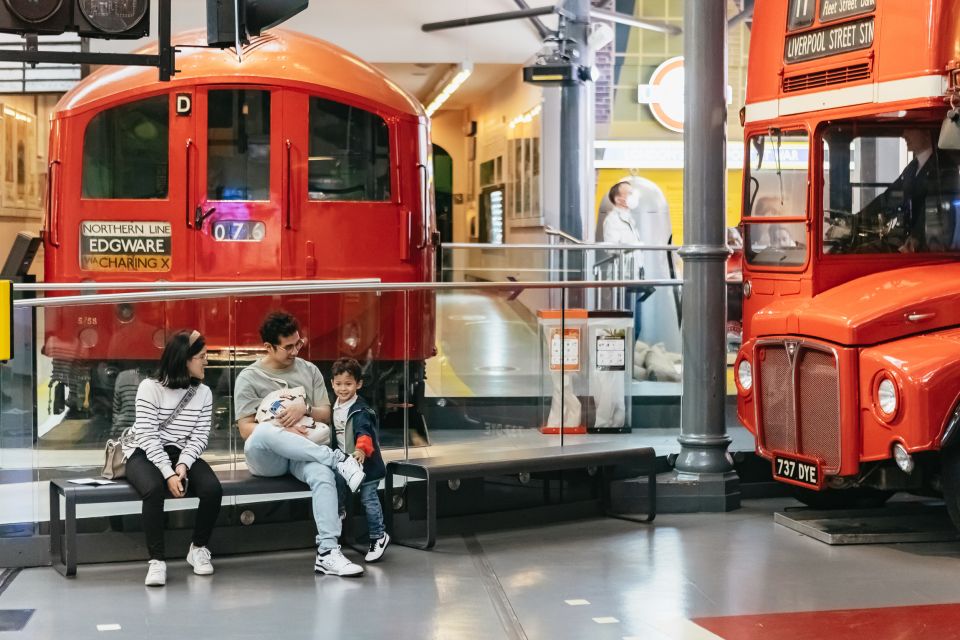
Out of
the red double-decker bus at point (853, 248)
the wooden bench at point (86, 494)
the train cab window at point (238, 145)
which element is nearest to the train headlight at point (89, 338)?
the wooden bench at point (86, 494)

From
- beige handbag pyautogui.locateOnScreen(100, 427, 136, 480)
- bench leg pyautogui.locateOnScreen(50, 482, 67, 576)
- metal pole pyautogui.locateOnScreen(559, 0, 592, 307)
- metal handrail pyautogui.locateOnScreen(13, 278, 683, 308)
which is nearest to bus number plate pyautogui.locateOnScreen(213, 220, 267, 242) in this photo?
metal handrail pyautogui.locateOnScreen(13, 278, 683, 308)

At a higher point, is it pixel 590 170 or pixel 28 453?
pixel 590 170

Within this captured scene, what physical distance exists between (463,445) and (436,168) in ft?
64.6

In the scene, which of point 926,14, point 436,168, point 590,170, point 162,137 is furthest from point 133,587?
point 436,168

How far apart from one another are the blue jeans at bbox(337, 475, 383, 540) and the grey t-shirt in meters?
0.51

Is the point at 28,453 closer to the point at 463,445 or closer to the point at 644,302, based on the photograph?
the point at 463,445

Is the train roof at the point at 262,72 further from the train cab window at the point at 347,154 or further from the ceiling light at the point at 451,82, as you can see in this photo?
the ceiling light at the point at 451,82

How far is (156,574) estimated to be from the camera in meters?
7.96

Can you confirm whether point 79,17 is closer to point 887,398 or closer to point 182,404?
point 182,404

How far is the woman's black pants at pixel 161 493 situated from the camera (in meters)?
8.04

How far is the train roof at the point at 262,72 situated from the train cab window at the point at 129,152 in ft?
0.52

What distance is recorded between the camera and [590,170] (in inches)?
768

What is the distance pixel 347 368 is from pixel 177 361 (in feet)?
3.45

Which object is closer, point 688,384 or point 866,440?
point 866,440
